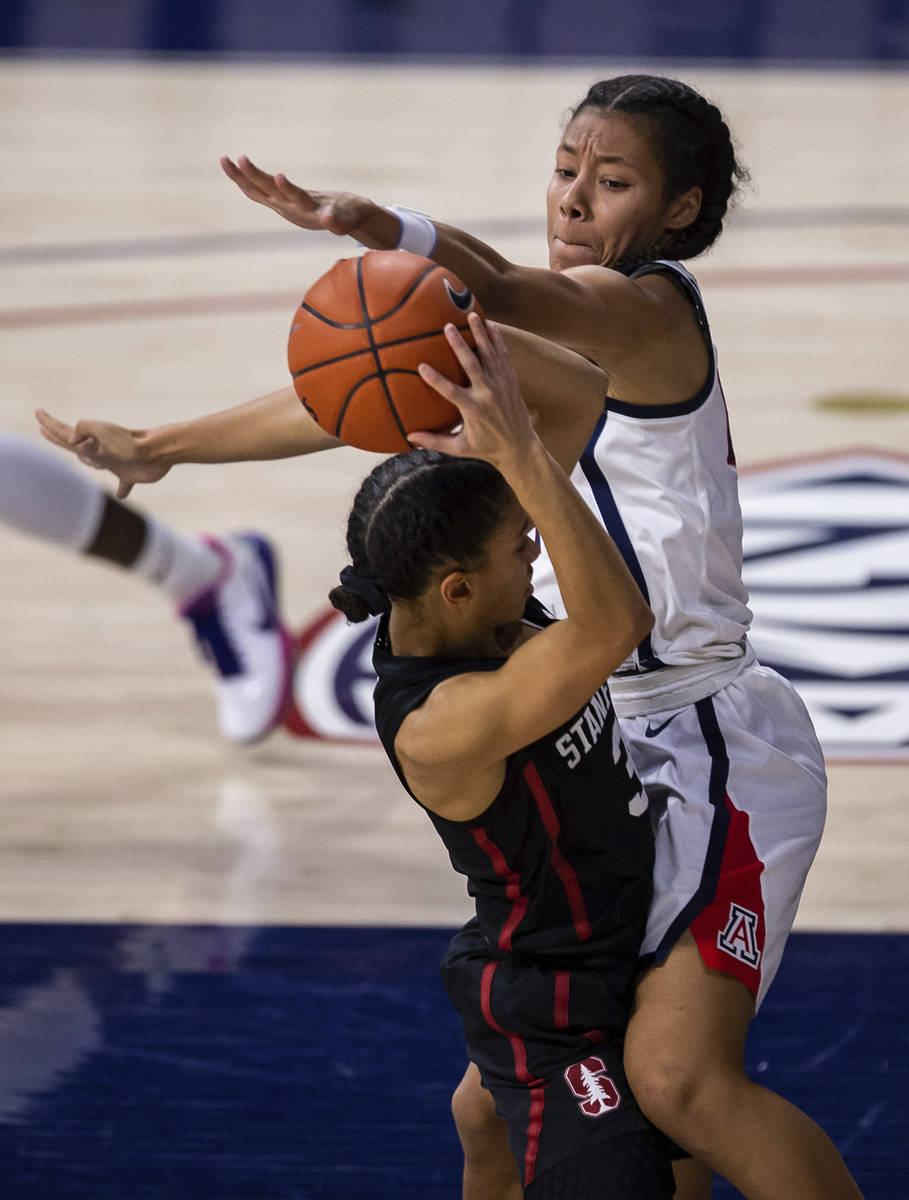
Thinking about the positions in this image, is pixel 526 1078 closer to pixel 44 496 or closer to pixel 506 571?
pixel 506 571

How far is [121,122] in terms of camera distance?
11.6m

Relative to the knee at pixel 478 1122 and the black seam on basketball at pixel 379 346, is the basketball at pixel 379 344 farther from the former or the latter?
the knee at pixel 478 1122

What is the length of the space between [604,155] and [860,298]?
242 inches

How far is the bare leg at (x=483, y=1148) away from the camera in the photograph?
264 cm

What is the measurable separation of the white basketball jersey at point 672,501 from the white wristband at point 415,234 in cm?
41

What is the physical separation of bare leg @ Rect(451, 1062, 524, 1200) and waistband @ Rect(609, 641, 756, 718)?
62 centimetres

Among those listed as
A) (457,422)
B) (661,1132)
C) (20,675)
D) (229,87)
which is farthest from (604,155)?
(229,87)

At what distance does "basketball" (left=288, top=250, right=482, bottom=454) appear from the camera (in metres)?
2.08

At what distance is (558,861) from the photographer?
2.31m

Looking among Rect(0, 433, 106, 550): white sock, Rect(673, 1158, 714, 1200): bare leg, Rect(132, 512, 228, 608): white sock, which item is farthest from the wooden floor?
Rect(673, 1158, 714, 1200): bare leg

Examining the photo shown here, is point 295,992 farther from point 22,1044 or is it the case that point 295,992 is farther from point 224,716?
point 224,716

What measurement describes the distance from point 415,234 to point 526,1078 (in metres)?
1.14

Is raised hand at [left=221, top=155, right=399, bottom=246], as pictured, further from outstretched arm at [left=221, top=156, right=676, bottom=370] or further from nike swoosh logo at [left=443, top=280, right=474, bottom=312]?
nike swoosh logo at [left=443, top=280, right=474, bottom=312]

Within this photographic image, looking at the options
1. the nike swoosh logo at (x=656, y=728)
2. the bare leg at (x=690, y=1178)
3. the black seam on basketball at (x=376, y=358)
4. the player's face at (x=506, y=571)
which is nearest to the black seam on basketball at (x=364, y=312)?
the black seam on basketball at (x=376, y=358)
